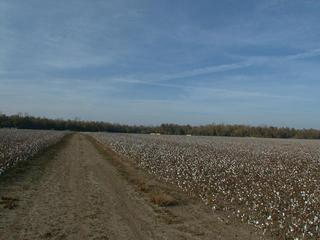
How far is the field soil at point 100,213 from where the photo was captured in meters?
10.1

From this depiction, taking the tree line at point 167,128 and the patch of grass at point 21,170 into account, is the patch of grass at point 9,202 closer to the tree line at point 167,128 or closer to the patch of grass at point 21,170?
the patch of grass at point 21,170

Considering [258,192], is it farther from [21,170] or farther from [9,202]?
[21,170]

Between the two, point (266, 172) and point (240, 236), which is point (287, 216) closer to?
point (240, 236)

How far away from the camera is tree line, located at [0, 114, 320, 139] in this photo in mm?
135250

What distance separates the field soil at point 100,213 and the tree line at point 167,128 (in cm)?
12010

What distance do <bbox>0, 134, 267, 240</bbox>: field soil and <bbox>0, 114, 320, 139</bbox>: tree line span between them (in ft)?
394

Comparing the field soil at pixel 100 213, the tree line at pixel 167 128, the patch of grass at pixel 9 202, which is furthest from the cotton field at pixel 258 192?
the tree line at pixel 167 128

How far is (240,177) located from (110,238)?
1128cm

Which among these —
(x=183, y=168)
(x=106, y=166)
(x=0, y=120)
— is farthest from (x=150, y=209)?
(x=0, y=120)

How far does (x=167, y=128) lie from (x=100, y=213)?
536ft

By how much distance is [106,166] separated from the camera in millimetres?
25641

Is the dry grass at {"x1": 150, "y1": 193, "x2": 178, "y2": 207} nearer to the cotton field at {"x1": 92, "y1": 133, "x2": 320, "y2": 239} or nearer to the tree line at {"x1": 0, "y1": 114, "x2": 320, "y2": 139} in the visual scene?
the cotton field at {"x1": 92, "y1": 133, "x2": 320, "y2": 239}

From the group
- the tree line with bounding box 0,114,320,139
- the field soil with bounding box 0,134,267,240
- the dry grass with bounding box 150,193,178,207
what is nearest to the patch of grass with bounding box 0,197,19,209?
the field soil with bounding box 0,134,267,240

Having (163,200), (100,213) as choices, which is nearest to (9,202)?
(100,213)
